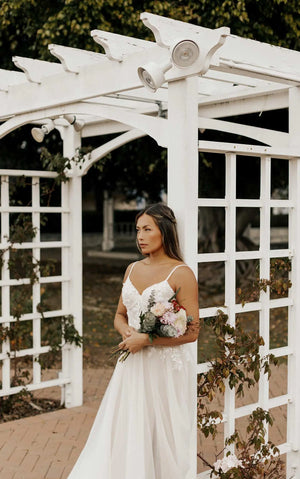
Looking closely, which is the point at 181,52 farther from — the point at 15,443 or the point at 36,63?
the point at 15,443

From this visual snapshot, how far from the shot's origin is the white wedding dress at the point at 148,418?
3461 millimetres

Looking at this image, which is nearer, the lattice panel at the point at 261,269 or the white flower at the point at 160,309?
the white flower at the point at 160,309

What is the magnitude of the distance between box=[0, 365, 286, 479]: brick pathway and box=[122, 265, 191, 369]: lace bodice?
1.53m

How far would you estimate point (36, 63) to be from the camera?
15.2 ft

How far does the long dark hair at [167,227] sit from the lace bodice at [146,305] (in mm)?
129

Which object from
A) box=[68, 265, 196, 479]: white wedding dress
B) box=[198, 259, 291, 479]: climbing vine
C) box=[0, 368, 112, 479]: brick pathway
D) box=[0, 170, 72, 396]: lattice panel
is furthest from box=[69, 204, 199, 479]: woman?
box=[0, 170, 72, 396]: lattice panel

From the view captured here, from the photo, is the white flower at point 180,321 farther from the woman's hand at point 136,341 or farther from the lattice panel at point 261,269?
the lattice panel at point 261,269

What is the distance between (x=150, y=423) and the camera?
3.51m

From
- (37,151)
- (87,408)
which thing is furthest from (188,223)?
(37,151)

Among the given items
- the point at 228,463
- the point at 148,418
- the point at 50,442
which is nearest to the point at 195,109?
the point at 148,418

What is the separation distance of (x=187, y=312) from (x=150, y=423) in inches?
25.1

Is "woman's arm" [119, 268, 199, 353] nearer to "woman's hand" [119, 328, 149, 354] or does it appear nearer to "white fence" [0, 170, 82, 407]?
"woman's hand" [119, 328, 149, 354]

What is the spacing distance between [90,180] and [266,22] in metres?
6.41

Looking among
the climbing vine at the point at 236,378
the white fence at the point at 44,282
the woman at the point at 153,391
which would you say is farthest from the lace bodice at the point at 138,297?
the white fence at the point at 44,282
